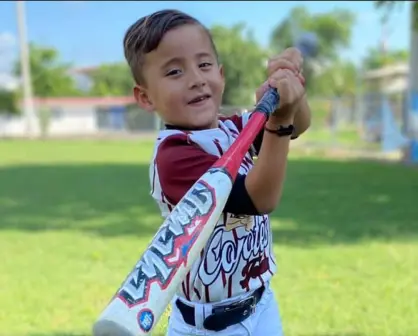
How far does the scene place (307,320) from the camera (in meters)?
4.32

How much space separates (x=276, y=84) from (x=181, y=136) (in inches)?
11.5

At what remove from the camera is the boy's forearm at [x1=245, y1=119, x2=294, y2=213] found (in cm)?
162

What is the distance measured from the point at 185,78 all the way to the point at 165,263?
0.60m

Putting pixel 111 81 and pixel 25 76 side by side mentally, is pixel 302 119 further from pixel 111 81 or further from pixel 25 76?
pixel 111 81

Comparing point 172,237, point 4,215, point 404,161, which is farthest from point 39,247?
point 404,161

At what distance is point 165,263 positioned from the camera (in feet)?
4.35

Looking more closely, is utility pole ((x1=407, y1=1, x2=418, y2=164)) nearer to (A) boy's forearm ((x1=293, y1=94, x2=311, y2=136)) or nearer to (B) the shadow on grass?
(B) the shadow on grass

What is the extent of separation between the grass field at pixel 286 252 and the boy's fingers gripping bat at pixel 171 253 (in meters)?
1.09

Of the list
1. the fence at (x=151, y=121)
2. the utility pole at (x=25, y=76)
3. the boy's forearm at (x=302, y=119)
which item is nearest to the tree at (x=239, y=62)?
the fence at (x=151, y=121)

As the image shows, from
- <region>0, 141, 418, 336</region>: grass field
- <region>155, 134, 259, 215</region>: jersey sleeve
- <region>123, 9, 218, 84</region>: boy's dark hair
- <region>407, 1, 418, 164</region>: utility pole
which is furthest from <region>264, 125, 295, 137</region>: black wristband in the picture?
<region>407, 1, 418, 164</region>: utility pole

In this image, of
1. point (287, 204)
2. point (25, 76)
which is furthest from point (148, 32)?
point (25, 76)

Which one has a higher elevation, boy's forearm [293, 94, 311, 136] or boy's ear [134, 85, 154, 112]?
boy's ear [134, 85, 154, 112]

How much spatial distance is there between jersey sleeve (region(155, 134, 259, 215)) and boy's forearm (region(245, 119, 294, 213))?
0.07 ft

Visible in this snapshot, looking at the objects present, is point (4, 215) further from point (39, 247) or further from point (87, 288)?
point (87, 288)
